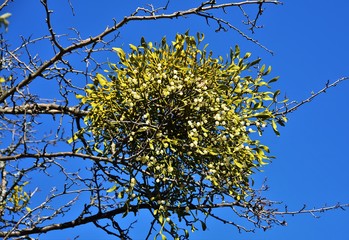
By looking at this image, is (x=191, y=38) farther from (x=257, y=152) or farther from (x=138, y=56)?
(x=257, y=152)

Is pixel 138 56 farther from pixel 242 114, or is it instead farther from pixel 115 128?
pixel 242 114

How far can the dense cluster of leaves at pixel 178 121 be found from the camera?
2590 millimetres

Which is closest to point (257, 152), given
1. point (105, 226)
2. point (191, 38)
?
point (191, 38)

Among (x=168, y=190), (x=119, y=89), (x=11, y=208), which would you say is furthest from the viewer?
(x=11, y=208)

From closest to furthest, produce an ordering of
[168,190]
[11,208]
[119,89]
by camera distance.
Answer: [168,190], [119,89], [11,208]

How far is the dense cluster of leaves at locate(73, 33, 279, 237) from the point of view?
8.50 ft

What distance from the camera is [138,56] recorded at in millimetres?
2756

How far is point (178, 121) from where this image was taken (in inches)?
105

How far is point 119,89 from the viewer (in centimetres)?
275

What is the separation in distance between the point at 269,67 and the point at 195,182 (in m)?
0.75

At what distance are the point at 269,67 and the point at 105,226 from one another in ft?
3.89

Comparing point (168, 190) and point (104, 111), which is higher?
point (104, 111)

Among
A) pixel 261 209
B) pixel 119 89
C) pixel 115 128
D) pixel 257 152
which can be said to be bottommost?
pixel 261 209

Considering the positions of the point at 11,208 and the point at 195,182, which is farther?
the point at 11,208
